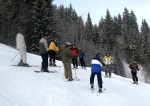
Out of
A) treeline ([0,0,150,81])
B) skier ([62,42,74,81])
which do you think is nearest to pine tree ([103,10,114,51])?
treeline ([0,0,150,81])

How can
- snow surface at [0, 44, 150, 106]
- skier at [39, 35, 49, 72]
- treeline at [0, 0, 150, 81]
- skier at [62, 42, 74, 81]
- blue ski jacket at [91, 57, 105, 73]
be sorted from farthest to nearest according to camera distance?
treeline at [0, 0, 150, 81]
skier at [39, 35, 49, 72]
skier at [62, 42, 74, 81]
blue ski jacket at [91, 57, 105, 73]
snow surface at [0, 44, 150, 106]

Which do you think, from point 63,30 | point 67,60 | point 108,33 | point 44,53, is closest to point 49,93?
point 67,60

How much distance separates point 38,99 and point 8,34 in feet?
108

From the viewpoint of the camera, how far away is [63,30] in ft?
222

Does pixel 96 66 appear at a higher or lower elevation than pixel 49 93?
higher

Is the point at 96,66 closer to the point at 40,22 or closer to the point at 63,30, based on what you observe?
the point at 40,22

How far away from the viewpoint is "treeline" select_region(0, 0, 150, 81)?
43.6 meters

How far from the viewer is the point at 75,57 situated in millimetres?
21859

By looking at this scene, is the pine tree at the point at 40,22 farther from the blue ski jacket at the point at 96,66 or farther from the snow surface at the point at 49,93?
the blue ski jacket at the point at 96,66

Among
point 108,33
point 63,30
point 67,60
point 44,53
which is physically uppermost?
point 108,33

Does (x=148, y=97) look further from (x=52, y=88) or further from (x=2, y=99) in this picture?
(x=2, y=99)

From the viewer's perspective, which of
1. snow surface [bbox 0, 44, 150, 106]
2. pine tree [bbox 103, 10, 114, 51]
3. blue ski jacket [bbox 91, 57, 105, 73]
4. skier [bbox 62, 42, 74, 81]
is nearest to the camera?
snow surface [bbox 0, 44, 150, 106]

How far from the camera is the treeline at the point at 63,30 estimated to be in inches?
1715

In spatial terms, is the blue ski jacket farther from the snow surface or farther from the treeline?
the treeline
